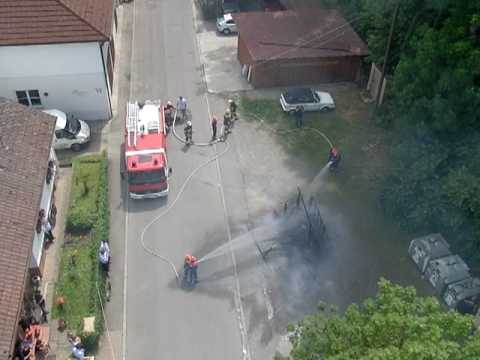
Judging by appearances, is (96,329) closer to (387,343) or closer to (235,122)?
(387,343)

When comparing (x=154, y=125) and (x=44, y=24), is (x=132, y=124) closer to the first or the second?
(x=154, y=125)

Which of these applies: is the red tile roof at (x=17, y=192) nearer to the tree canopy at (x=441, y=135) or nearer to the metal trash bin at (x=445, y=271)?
the tree canopy at (x=441, y=135)

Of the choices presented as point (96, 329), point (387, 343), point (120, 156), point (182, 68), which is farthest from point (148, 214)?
point (387, 343)

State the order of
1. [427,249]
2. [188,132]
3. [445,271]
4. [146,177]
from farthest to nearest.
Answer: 1. [188,132]
2. [146,177]
3. [427,249]
4. [445,271]

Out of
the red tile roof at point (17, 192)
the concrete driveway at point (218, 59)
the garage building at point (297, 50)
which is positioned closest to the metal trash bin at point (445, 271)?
the garage building at point (297, 50)

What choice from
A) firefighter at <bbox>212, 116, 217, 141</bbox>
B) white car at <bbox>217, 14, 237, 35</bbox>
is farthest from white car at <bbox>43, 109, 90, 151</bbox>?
white car at <bbox>217, 14, 237, 35</bbox>

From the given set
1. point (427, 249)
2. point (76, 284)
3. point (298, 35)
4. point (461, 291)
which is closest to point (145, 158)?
point (76, 284)
